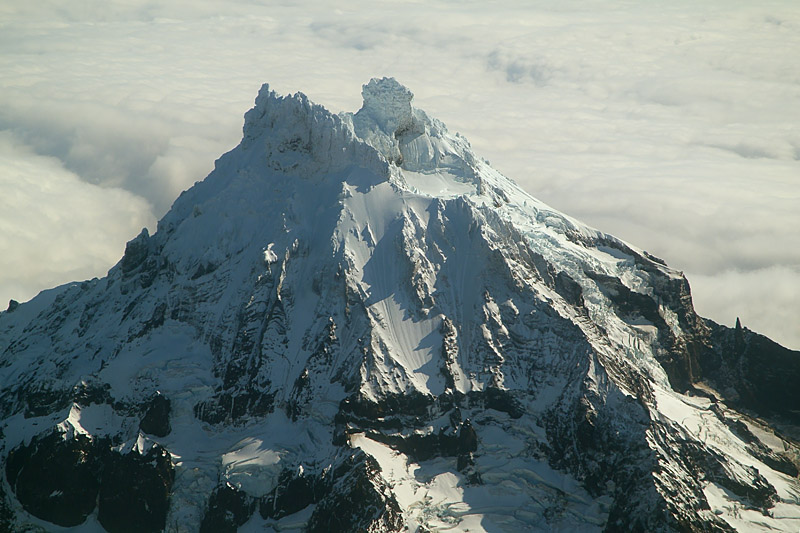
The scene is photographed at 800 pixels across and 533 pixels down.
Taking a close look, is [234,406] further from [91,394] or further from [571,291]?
[571,291]

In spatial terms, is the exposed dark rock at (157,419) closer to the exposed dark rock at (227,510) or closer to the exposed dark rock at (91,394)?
the exposed dark rock at (91,394)

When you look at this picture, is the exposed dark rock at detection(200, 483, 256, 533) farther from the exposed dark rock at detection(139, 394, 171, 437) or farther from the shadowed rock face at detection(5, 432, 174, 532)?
the exposed dark rock at detection(139, 394, 171, 437)

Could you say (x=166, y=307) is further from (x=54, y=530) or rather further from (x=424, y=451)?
(x=424, y=451)

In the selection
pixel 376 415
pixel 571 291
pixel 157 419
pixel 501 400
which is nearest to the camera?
pixel 376 415

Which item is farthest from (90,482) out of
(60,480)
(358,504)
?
(358,504)

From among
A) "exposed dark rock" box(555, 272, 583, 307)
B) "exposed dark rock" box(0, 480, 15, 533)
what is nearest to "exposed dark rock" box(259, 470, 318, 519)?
"exposed dark rock" box(0, 480, 15, 533)

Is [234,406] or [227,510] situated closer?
[227,510]
